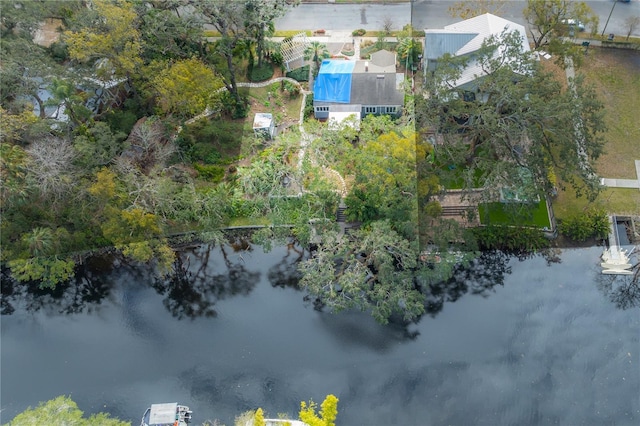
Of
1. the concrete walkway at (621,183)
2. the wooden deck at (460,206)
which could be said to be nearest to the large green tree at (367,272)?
the wooden deck at (460,206)

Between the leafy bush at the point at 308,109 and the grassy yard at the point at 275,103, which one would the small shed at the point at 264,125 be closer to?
the grassy yard at the point at 275,103

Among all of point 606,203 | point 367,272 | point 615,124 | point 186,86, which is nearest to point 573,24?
point 615,124

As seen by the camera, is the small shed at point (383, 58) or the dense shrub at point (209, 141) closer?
the dense shrub at point (209, 141)

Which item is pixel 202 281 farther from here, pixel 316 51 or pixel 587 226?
pixel 587 226

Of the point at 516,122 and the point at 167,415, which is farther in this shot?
the point at 516,122

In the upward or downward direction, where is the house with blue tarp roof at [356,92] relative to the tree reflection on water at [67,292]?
upward

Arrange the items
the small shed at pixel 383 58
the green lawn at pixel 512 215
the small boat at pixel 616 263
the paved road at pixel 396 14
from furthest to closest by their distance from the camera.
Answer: the paved road at pixel 396 14
the small shed at pixel 383 58
the green lawn at pixel 512 215
the small boat at pixel 616 263

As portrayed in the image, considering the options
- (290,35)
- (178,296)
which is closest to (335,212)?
(178,296)

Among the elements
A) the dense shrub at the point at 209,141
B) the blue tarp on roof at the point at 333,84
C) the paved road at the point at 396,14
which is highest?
the paved road at the point at 396,14
